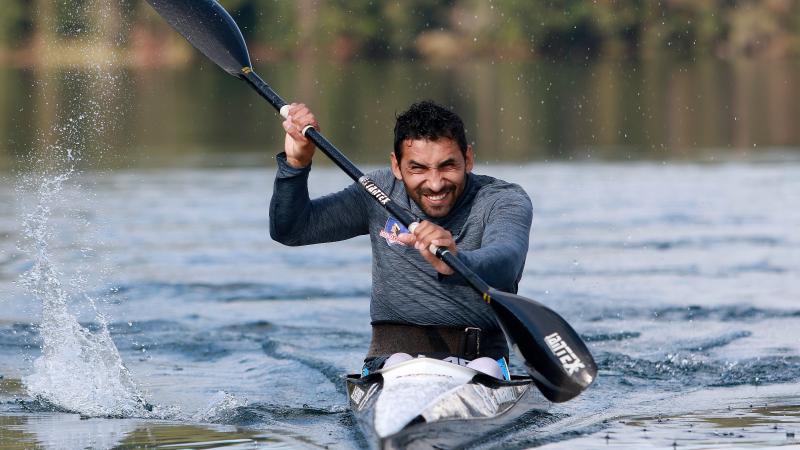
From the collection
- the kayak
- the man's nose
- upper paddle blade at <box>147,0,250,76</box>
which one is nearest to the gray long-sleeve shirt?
the man's nose

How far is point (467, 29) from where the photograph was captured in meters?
67.2

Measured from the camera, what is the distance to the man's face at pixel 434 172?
23.8 ft

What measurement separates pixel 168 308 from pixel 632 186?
8.78 m

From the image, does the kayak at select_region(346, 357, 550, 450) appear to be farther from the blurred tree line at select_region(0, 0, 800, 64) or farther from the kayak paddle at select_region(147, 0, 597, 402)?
the blurred tree line at select_region(0, 0, 800, 64)

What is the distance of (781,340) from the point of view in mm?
10367

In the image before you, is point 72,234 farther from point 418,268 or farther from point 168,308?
point 418,268

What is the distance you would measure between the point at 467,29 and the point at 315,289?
55.5m

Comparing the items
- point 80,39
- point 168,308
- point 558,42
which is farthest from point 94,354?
point 558,42

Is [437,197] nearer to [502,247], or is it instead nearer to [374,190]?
[374,190]

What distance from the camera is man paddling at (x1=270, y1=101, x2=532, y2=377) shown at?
727 cm

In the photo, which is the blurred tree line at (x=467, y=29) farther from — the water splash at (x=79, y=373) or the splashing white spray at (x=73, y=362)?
the water splash at (x=79, y=373)

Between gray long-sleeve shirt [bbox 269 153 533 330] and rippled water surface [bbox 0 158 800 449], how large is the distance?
66 centimetres

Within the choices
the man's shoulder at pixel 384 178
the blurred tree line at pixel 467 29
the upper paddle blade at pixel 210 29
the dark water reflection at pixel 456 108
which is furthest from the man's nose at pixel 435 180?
the blurred tree line at pixel 467 29

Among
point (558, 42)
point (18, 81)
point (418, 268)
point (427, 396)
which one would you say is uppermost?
point (558, 42)
